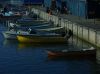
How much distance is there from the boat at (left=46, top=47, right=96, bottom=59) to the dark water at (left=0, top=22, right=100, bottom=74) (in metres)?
0.71

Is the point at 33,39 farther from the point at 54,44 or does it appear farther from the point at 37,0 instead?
the point at 37,0

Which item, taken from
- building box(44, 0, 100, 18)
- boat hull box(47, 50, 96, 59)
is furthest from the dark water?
building box(44, 0, 100, 18)

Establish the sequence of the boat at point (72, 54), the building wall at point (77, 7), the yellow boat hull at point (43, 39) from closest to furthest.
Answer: the boat at point (72, 54) → the yellow boat hull at point (43, 39) → the building wall at point (77, 7)

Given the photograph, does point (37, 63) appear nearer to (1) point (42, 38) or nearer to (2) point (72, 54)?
(2) point (72, 54)

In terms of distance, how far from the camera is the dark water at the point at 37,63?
38641 mm

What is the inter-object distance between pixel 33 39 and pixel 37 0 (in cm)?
5751

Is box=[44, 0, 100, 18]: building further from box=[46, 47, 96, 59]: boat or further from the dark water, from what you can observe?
box=[46, 47, 96, 59]: boat

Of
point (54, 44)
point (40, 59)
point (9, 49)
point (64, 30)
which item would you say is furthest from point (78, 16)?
point (40, 59)

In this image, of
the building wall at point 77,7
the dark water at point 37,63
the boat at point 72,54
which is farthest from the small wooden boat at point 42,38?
the building wall at point 77,7

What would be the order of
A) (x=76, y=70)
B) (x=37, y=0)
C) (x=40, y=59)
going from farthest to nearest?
(x=37, y=0) < (x=40, y=59) < (x=76, y=70)

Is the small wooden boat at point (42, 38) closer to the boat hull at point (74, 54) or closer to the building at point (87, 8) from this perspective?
the boat hull at point (74, 54)

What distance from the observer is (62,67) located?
40188mm

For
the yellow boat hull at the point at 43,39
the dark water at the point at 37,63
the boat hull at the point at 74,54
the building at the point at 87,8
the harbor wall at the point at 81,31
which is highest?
the building at the point at 87,8

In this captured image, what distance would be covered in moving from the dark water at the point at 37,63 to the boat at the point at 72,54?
28.1 inches
